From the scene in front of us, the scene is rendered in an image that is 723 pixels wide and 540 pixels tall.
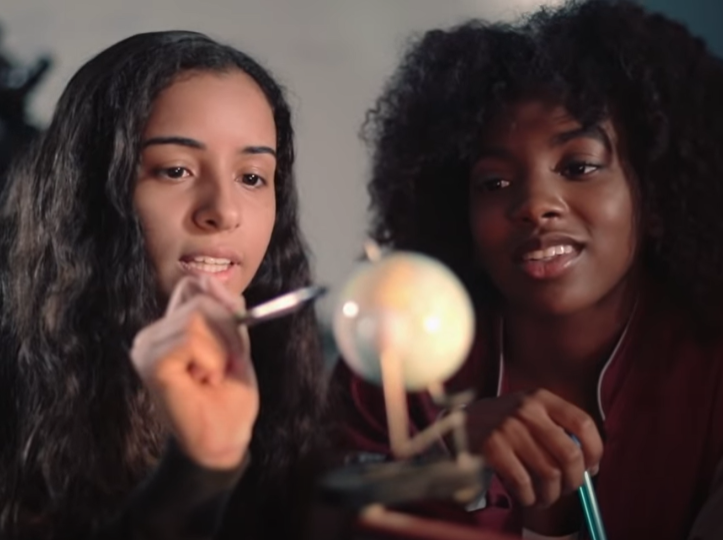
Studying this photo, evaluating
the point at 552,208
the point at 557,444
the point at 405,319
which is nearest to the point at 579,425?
the point at 557,444

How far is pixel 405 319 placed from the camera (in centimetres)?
51

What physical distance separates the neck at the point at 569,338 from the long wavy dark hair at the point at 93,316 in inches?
6.4

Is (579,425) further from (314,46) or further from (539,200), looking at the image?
(314,46)

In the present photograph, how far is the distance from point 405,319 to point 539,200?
25 cm

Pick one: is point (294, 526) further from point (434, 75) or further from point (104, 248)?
point (434, 75)

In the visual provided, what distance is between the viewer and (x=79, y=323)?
0.74 metres

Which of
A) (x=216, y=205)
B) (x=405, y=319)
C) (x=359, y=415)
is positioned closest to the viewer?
(x=405, y=319)

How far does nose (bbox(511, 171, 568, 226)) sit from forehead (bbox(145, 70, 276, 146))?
18 cm

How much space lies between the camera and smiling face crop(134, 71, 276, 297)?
0.70m

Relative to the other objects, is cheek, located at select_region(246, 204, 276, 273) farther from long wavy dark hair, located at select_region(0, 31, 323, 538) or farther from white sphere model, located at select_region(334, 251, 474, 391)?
white sphere model, located at select_region(334, 251, 474, 391)

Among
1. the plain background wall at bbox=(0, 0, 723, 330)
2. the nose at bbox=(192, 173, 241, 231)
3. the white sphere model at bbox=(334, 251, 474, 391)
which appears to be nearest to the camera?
the white sphere model at bbox=(334, 251, 474, 391)

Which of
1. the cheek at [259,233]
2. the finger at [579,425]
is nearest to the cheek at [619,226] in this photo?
the finger at [579,425]

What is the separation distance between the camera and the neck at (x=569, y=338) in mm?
783

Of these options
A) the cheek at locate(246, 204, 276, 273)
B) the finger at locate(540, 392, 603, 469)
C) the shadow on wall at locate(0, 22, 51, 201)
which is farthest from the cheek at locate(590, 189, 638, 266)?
the shadow on wall at locate(0, 22, 51, 201)
